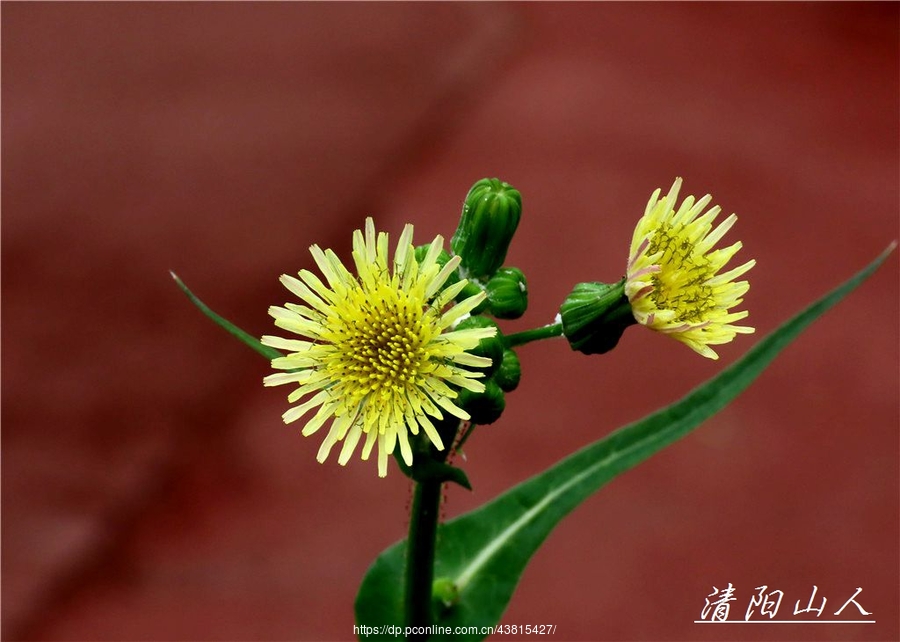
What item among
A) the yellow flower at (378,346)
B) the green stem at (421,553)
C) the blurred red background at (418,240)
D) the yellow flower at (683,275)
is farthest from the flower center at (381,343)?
Result: the blurred red background at (418,240)

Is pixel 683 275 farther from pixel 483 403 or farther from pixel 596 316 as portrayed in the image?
pixel 483 403

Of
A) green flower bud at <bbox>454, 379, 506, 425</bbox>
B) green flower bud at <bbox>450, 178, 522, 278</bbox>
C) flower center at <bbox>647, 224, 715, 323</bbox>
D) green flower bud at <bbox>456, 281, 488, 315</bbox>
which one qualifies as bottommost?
green flower bud at <bbox>454, 379, 506, 425</bbox>

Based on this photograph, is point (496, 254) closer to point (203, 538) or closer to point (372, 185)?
point (203, 538)

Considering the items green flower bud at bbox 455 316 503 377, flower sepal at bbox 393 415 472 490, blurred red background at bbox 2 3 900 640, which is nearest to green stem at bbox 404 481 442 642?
flower sepal at bbox 393 415 472 490

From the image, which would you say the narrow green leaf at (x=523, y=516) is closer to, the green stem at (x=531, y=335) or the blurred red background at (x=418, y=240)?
the green stem at (x=531, y=335)

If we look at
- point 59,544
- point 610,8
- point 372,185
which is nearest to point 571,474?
point 59,544

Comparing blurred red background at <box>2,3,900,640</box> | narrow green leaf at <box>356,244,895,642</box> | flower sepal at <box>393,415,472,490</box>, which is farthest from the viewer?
blurred red background at <box>2,3,900,640</box>

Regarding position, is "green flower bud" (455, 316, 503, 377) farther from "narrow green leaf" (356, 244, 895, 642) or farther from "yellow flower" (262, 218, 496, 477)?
"narrow green leaf" (356, 244, 895, 642)

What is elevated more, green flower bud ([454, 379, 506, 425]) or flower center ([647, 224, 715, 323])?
flower center ([647, 224, 715, 323])

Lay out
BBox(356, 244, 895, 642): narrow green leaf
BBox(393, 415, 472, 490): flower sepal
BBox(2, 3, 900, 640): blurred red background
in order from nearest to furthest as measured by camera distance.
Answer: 1. BBox(393, 415, 472, 490): flower sepal
2. BBox(356, 244, 895, 642): narrow green leaf
3. BBox(2, 3, 900, 640): blurred red background
